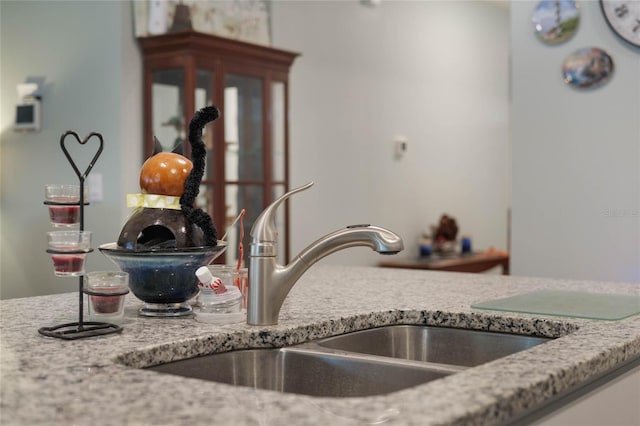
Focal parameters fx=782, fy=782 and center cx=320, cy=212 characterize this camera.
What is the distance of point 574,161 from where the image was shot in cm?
351

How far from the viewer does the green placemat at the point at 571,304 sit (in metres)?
1.53

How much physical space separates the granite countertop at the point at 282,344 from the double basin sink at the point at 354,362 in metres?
0.02

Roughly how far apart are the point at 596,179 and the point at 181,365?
2647 millimetres

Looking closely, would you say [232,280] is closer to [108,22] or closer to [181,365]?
[181,365]

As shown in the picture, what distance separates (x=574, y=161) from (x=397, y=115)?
2098mm

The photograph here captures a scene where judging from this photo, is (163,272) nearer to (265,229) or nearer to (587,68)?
(265,229)

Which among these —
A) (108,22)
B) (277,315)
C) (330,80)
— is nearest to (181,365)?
(277,315)

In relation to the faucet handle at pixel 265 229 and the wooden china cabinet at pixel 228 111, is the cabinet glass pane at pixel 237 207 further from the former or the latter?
the faucet handle at pixel 265 229

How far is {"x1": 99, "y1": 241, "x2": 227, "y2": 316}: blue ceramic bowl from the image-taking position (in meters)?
1.45

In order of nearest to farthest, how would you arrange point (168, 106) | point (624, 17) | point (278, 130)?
point (624, 17) < point (168, 106) < point (278, 130)

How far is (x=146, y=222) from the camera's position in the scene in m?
1.47

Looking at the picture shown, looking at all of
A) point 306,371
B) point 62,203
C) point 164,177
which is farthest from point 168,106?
point 306,371

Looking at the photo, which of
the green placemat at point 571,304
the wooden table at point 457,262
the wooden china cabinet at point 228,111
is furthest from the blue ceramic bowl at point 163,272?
the wooden table at point 457,262

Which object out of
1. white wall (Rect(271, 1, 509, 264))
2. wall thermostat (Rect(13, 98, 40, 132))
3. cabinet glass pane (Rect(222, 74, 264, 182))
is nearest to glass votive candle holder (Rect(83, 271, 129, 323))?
cabinet glass pane (Rect(222, 74, 264, 182))
